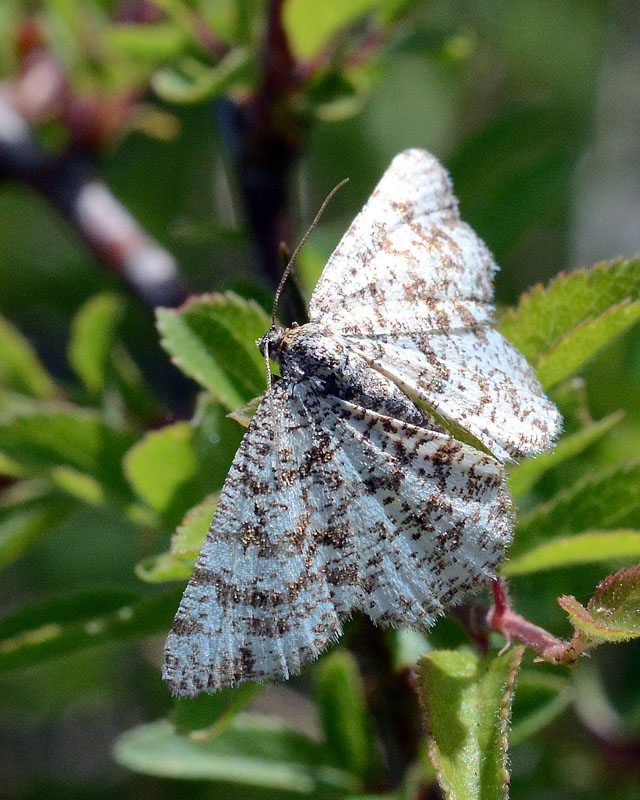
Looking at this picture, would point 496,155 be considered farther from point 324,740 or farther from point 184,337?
point 324,740

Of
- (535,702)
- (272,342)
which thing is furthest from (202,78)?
(535,702)

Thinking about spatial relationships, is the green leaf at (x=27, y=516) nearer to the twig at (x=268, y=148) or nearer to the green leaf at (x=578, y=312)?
the twig at (x=268, y=148)

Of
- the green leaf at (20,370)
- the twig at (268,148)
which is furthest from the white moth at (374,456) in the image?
the green leaf at (20,370)

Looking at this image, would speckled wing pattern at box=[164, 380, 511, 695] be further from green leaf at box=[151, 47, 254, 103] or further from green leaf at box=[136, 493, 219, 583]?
green leaf at box=[151, 47, 254, 103]

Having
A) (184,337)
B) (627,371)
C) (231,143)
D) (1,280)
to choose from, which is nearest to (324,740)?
(184,337)

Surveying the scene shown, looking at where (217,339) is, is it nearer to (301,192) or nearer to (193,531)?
(193,531)

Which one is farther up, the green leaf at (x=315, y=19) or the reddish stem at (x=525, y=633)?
the green leaf at (x=315, y=19)
